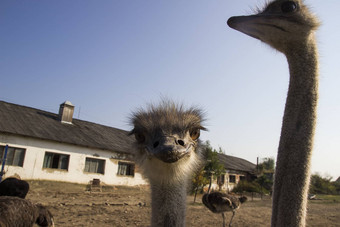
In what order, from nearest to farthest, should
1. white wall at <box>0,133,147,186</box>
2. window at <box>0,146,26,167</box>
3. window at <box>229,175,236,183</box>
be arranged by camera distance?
window at <box>0,146,26,167</box>, white wall at <box>0,133,147,186</box>, window at <box>229,175,236,183</box>

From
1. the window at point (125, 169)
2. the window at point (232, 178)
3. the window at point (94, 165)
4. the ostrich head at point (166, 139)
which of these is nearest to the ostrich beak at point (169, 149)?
the ostrich head at point (166, 139)

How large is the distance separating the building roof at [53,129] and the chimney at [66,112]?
1.02 feet

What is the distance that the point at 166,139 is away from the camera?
2014 mm

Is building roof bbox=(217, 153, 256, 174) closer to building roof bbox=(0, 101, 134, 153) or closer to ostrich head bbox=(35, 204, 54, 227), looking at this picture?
building roof bbox=(0, 101, 134, 153)

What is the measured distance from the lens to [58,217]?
20.9ft

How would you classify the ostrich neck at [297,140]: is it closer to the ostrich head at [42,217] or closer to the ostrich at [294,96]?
the ostrich at [294,96]

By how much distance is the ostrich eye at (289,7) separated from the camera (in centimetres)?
150

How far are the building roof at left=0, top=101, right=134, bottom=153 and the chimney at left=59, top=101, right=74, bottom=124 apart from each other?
1.02 ft

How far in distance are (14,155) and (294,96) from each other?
1386cm

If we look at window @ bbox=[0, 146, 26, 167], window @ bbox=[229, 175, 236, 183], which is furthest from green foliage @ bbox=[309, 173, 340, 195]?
window @ bbox=[0, 146, 26, 167]

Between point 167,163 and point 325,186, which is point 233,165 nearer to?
point 325,186

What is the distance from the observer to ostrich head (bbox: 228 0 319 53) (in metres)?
1.49

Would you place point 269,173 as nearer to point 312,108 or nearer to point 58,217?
point 58,217

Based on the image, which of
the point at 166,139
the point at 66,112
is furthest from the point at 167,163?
the point at 66,112
